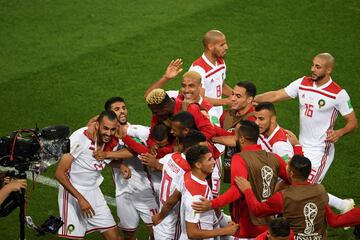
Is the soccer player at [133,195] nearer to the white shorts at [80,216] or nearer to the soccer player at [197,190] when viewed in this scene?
the white shorts at [80,216]

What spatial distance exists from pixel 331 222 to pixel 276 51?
698cm

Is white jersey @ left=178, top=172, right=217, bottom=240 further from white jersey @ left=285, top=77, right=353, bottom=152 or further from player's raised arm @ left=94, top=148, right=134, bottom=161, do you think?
white jersey @ left=285, top=77, right=353, bottom=152

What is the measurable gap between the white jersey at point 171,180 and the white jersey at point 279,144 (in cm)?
122

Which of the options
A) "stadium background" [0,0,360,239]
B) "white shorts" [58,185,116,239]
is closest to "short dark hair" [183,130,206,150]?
"white shorts" [58,185,116,239]

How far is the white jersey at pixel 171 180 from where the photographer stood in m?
7.98

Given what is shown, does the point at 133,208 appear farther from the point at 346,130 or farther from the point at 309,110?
the point at 346,130

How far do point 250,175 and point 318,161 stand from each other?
2.37 metres

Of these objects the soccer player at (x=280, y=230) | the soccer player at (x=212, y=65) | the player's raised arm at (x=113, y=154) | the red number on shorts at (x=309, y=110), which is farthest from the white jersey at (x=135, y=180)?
the soccer player at (x=280, y=230)

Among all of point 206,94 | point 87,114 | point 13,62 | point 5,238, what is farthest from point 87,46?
point 5,238

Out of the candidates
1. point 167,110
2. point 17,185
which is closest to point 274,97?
point 167,110

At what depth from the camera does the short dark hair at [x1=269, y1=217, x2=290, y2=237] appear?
22.8ft

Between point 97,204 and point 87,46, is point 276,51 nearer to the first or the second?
point 87,46

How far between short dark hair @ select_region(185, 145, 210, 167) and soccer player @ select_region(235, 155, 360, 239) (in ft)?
1.46

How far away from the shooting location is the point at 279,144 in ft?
28.9
